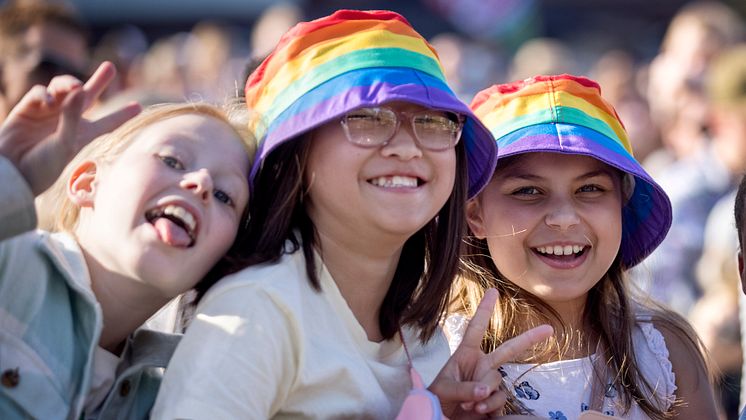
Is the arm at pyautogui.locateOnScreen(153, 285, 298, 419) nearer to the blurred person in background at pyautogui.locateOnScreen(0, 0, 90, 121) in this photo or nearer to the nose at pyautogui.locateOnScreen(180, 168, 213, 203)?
the nose at pyautogui.locateOnScreen(180, 168, 213, 203)

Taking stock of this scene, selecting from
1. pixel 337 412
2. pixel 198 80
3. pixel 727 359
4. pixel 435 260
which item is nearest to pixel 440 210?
pixel 435 260

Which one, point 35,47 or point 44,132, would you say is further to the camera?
point 35,47

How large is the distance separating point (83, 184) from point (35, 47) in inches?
113

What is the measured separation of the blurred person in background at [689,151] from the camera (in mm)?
6074

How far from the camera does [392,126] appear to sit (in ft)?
8.31

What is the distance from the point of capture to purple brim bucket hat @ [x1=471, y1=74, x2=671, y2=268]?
9.93 feet

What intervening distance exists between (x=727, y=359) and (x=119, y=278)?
11.2ft

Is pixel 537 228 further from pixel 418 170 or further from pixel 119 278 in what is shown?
pixel 119 278

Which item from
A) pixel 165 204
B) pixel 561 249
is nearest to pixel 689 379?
pixel 561 249

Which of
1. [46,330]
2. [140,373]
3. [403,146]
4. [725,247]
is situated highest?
[403,146]

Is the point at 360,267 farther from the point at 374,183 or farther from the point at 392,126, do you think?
the point at 392,126

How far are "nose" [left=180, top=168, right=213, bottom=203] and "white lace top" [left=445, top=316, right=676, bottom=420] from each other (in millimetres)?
1058

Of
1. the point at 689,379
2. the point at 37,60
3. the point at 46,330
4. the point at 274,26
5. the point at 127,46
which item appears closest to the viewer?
the point at 46,330

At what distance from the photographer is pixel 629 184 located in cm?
328
